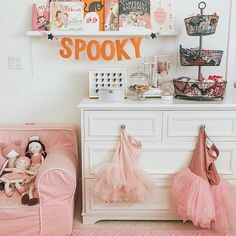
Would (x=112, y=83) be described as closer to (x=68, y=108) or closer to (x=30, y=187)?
(x=68, y=108)

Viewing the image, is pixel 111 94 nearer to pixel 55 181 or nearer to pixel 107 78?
pixel 107 78

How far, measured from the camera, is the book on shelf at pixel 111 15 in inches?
86.7

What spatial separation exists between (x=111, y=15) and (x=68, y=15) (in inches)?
12.0

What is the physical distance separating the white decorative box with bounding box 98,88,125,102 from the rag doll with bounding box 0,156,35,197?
2.23 feet

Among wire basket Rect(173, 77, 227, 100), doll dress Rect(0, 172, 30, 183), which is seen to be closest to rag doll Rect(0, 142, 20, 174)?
doll dress Rect(0, 172, 30, 183)

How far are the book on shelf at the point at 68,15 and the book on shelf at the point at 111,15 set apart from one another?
0.58ft

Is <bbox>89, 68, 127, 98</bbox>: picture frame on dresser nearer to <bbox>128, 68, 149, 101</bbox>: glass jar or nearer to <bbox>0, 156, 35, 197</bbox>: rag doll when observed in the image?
<bbox>128, 68, 149, 101</bbox>: glass jar

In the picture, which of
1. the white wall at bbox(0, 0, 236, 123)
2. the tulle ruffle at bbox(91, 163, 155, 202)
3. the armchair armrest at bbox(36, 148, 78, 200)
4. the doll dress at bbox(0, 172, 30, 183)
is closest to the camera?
the armchair armrest at bbox(36, 148, 78, 200)

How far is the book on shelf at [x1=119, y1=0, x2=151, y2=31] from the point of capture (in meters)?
2.19

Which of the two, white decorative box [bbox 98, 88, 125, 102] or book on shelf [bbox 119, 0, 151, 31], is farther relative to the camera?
book on shelf [bbox 119, 0, 151, 31]

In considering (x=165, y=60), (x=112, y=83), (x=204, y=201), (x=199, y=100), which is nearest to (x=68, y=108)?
(x=112, y=83)

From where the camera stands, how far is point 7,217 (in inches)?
68.8

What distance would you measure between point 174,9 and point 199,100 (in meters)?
0.70

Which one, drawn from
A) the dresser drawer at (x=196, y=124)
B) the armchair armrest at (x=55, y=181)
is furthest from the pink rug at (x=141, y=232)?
the dresser drawer at (x=196, y=124)
